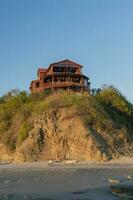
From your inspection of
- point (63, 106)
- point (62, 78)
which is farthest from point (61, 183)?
point (62, 78)

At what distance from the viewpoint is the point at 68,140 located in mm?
52062

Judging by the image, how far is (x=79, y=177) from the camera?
3394 centimetres

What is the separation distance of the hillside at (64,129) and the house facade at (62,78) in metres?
11.9

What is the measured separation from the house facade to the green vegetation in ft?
29.7

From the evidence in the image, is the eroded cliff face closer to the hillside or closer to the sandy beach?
the hillside

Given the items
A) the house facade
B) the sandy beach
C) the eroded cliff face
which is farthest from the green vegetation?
the sandy beach

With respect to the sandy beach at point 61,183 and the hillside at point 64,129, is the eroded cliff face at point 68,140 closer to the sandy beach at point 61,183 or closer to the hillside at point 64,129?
the hillside at point 64,129

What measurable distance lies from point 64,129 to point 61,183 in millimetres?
23679

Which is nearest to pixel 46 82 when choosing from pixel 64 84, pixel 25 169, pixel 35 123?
pixel 64 84

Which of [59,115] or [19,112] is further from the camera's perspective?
[19,112]

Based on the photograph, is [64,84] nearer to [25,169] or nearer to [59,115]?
[59,115]

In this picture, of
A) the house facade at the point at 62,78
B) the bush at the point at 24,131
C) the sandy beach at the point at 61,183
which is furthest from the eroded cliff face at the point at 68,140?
the house facade at the point at 62,78

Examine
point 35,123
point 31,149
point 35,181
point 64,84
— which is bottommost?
point 35,181

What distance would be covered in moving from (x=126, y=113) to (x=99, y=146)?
13437mm
